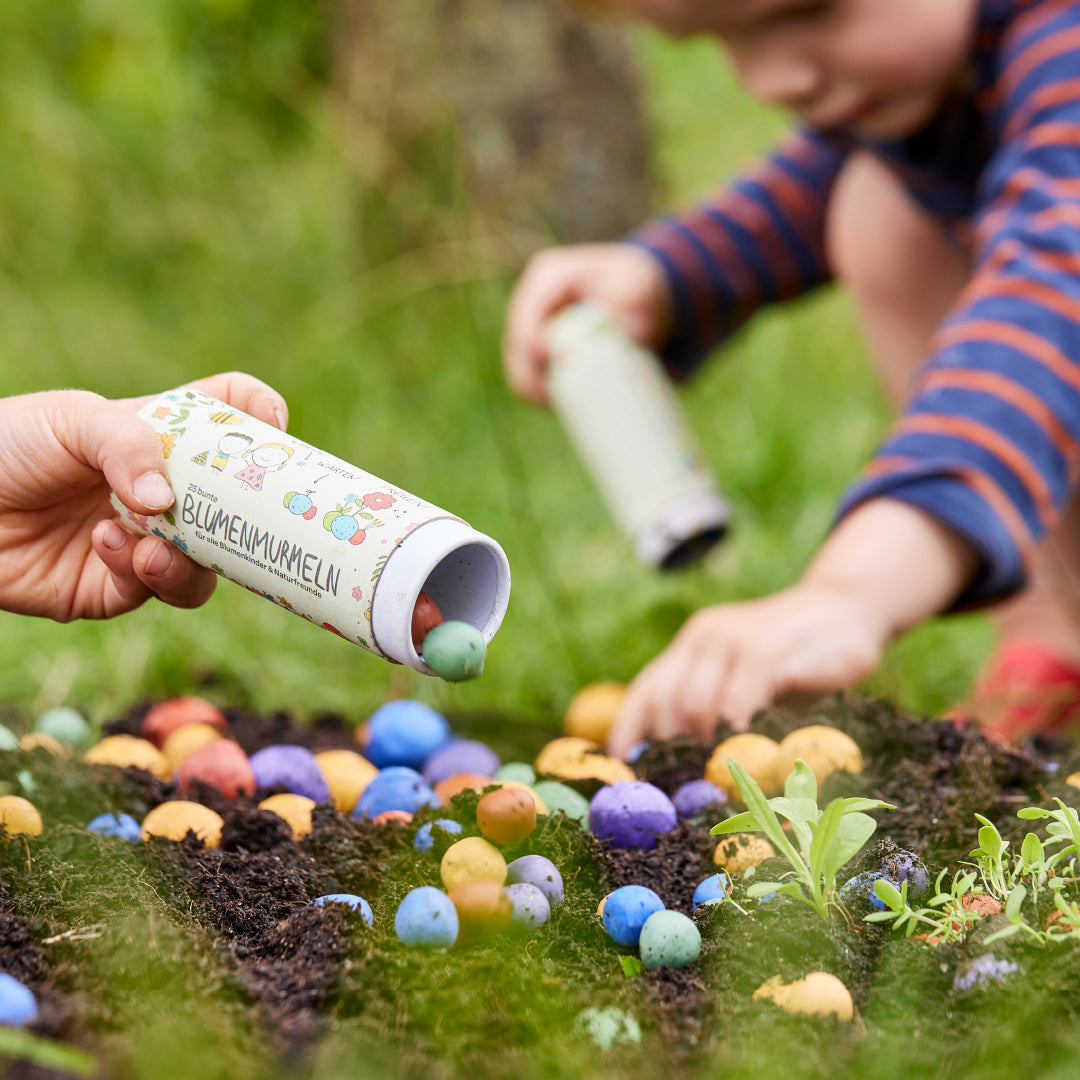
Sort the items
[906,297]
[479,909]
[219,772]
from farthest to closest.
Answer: [906,297] < [219,772] < [479,909]

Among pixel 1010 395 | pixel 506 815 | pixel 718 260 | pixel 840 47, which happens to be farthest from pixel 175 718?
pixel 718 260

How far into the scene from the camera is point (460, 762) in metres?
1.25

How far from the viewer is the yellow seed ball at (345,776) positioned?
1.16 metres

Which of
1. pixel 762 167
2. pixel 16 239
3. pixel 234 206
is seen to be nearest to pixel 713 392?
pixel 762 167

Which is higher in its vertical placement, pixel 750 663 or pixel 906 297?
pixel 906 297

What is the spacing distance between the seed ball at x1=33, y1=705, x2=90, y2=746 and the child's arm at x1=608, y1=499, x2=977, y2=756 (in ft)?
1.98

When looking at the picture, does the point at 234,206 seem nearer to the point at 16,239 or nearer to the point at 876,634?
the point at 16,239

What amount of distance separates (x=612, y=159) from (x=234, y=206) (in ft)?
3.39

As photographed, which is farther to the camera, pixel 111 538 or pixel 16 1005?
pixel 111 538

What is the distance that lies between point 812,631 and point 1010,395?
1.24 feet

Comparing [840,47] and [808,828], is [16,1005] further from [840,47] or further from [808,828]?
[840,47]

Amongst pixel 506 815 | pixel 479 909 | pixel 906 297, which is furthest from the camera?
pixel 906 297

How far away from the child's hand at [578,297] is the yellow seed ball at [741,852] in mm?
1128

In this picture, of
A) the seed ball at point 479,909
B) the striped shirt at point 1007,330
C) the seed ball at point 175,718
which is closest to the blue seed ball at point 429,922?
the seed ball at point 479,909
